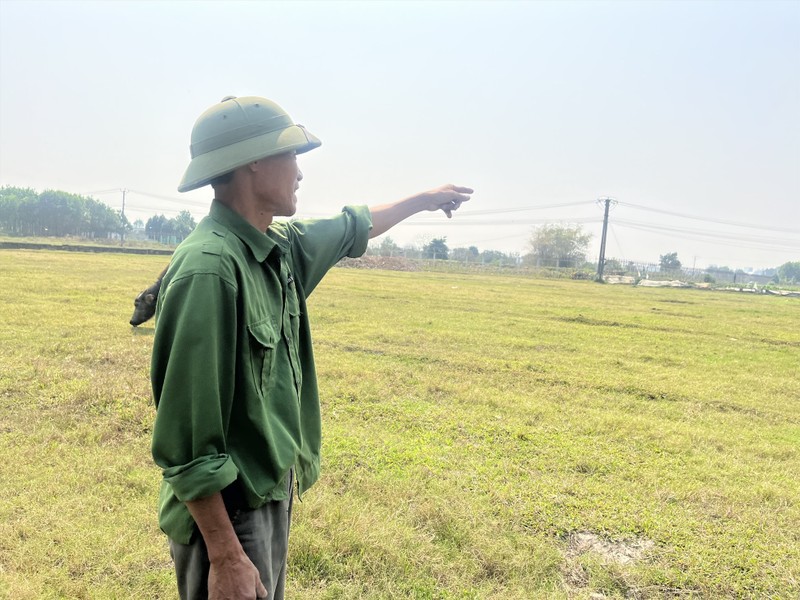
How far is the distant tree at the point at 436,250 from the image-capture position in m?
69.8

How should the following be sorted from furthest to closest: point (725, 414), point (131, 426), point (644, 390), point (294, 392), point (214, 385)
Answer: point (644, 390) < point (725, 414) < point (131, 426) < point (294, 392) < point (214, 385)

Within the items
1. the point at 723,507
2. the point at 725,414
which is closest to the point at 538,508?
the point at 723,507

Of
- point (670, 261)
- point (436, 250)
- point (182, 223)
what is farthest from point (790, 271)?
point (182, 223)

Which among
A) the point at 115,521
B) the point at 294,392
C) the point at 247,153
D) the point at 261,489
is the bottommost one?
the point at 115,521

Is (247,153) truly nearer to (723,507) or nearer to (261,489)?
(261,489)

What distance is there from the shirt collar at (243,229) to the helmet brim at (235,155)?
0.09 m

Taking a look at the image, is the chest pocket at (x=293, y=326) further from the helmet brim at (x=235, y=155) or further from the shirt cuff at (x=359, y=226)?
the shirt cuff at (x=359, y=226)

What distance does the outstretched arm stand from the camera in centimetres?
244

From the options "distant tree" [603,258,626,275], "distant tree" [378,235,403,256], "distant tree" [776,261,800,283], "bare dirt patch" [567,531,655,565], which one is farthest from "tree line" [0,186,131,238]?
"distant tree" [776,261,800,283]

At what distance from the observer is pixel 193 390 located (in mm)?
1305

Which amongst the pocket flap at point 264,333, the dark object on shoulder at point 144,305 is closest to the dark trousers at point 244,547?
the pocket flap at point 264,333

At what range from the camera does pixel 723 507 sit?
4090mm

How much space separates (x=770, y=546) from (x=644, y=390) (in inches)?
162

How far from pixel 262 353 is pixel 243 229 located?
1.18 feet
